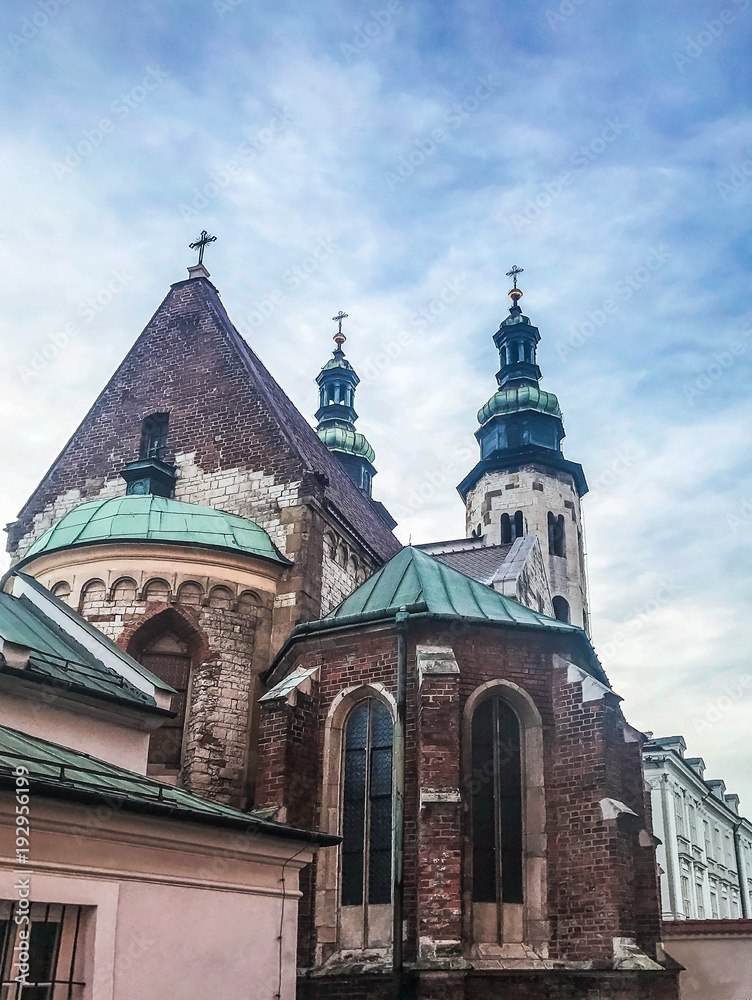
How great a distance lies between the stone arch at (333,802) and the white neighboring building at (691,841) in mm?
23097

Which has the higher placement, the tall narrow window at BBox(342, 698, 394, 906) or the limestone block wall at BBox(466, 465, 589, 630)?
the limestone block wall at BBox(466, 465, 589, 630)

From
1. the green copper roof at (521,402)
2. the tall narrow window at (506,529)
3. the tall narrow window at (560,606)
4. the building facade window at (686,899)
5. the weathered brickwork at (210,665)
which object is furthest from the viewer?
the green copper roof at (521,402)

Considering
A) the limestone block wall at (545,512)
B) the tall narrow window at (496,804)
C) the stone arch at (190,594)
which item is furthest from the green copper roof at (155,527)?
the limestone block wall at (545,512)

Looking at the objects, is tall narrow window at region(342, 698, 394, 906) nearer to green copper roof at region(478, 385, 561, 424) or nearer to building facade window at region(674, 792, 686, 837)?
green copper roof at region(478, 385, 561, 424)

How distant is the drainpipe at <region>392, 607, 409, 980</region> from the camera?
13484mm

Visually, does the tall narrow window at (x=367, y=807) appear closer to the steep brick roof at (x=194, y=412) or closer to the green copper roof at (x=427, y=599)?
the green copper roof at (x=427, y=599)

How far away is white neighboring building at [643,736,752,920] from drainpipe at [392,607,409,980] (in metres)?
23.4

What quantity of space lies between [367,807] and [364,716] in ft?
4.59

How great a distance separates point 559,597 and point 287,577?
17.5 metres

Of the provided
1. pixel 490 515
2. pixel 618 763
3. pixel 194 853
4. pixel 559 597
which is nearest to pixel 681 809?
pixel 559 597

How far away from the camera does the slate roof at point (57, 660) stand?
11617mm

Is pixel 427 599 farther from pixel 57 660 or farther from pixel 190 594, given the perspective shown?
pixel 57 660

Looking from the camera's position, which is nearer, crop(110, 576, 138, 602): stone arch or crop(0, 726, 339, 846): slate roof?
crop(0, 726, 339, 846): slate roof

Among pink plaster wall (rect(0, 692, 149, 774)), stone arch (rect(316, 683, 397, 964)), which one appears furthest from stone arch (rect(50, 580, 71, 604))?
pink plaster wall (rect(0, 692, 149, 774))
